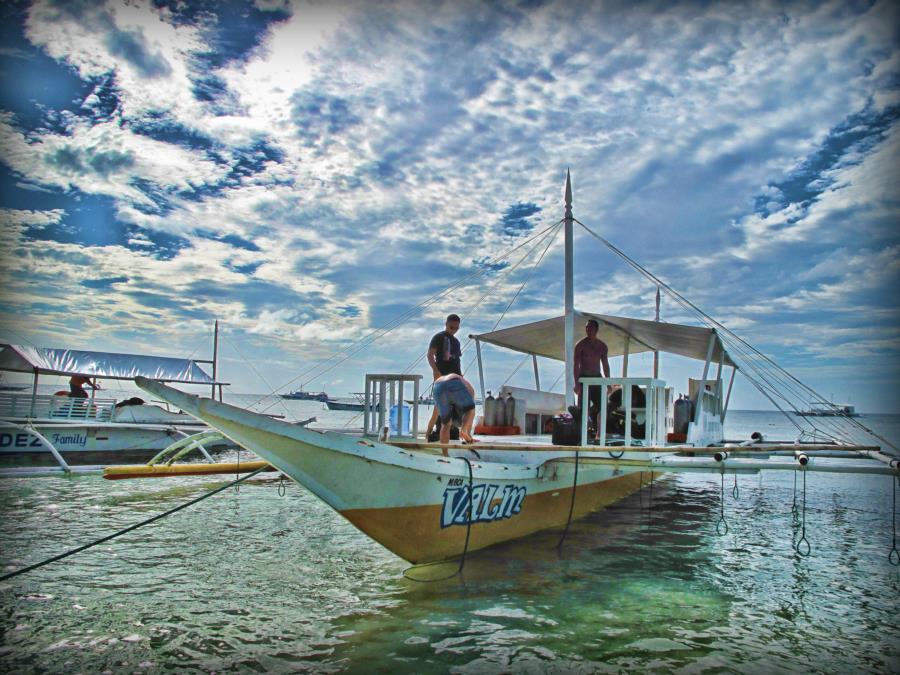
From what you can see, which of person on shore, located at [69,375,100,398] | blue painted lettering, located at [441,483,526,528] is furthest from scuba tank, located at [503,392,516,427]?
person on shore, located at [69,375,100,398]

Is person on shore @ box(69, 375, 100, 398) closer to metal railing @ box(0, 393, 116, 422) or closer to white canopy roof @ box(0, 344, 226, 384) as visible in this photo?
white canopy roof @ box(0, 344, 226, 384)

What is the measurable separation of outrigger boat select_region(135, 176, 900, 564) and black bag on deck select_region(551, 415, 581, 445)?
336 millimetres

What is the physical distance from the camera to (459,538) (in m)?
7.36

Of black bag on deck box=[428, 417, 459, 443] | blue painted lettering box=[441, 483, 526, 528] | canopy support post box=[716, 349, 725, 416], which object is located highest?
canopy support post box=[716, 349, 725, 416]

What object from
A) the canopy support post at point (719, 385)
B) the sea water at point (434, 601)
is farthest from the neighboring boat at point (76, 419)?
the canopy support post at point (719, 385)

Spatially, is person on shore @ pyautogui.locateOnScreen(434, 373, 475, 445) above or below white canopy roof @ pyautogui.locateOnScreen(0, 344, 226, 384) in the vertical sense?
below

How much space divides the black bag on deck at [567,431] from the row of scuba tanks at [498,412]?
331 cm

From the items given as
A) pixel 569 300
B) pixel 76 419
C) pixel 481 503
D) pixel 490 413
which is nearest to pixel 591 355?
pixel 569 300

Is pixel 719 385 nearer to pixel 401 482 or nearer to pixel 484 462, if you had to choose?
pixel 484 462

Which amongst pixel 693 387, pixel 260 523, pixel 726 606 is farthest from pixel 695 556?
pixel 260 523

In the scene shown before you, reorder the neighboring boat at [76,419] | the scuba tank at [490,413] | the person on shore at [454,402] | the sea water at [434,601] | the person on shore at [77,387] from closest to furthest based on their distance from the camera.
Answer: the sea water at [434,601]
the person on shore at [454,402]
the scuba tank at [490,413]
the neighboring boat at [76,419]
the person on shore at [77,387]

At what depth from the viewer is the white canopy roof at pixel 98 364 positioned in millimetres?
25031

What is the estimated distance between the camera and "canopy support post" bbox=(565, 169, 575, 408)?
11.2 m

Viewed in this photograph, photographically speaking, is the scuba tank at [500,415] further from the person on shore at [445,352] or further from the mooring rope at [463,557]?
the mooring rope at [463,557]
